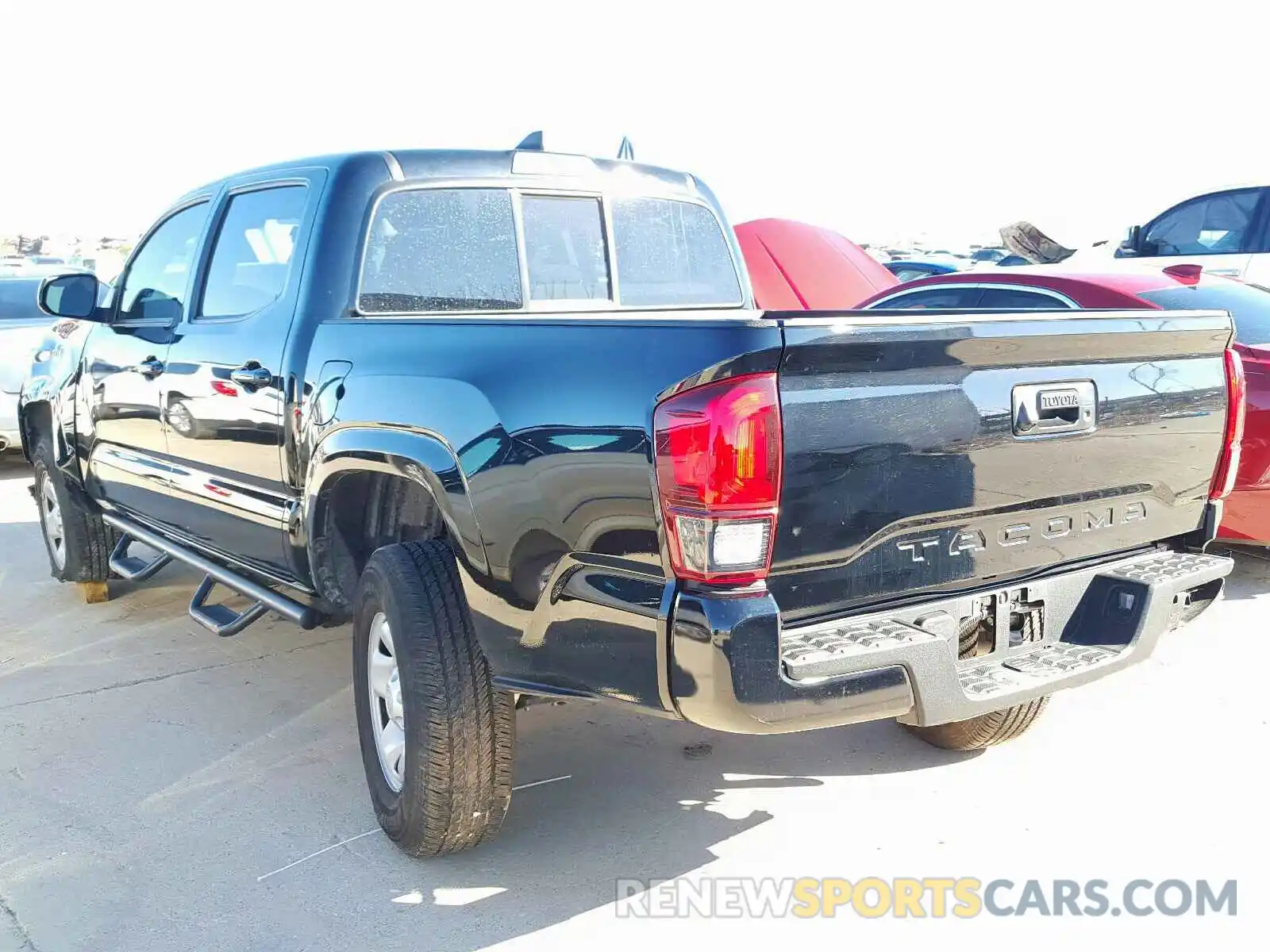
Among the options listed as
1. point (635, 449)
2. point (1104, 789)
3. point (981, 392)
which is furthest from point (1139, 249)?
point (635, 449)

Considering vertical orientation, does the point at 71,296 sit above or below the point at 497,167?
below

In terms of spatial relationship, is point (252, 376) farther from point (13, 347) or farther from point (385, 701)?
point (13, 347)

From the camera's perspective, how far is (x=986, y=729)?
3.76 metres

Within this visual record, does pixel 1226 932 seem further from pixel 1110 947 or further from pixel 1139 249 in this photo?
pixel 1139 249

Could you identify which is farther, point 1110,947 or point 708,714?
point 1110,947

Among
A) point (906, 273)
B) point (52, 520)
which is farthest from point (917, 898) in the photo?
point (906, 273)

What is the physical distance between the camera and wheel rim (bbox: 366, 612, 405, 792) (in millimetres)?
3219

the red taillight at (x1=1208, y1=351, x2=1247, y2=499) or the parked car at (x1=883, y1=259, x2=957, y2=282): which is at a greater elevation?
the red taillight at (x1=1208, y1=351, x2=1247, y2=499)

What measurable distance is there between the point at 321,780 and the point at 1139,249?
8.04m

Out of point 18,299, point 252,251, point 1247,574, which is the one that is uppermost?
point 252,251

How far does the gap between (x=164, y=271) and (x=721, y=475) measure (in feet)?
11.0

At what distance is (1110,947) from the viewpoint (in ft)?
9.09

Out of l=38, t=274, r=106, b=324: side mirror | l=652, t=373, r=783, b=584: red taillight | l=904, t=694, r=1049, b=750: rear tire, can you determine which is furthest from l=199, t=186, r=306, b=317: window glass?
l=904, t=694, r=1049, b=750: rear tire

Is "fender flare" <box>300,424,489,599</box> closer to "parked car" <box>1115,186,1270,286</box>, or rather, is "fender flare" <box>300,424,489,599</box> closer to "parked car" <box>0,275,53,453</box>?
"parked car" <box>0,275,53,453</box>
